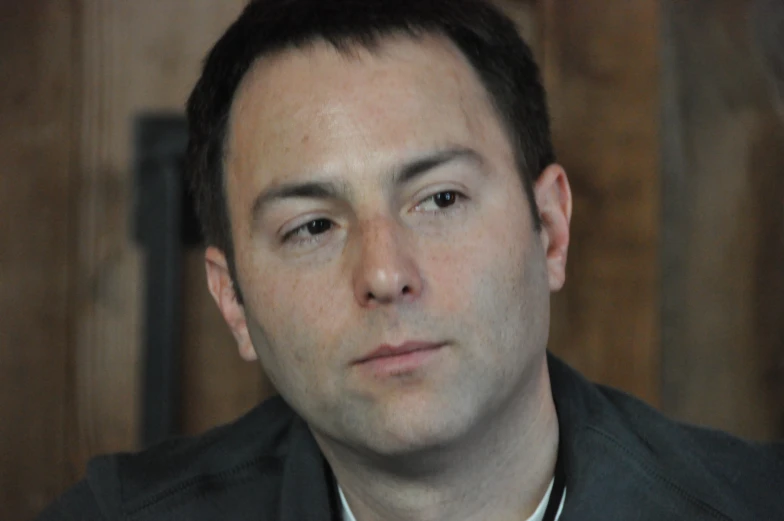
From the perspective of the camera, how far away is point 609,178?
67.4 inches

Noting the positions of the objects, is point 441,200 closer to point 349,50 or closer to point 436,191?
point 436,191

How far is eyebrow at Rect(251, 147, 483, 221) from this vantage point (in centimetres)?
129

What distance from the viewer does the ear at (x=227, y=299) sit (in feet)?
4.97

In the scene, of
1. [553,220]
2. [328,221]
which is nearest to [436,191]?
[328,221]

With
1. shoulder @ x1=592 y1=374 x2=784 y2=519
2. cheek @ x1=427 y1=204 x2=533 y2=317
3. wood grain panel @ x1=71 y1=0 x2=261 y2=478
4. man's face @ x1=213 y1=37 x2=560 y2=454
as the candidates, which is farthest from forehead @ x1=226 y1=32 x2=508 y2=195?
shoulder @ x1=592 y1=374 x2=784 y2=519

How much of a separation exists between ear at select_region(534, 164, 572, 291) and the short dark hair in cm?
2

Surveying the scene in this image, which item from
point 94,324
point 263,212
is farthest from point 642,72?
point 94,324

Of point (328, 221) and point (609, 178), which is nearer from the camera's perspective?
point (328, 221)

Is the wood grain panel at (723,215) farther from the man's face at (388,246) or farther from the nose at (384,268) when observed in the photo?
the nose at (384,268)

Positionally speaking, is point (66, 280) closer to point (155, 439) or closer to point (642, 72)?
point (155, 439)

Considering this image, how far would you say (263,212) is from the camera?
4.51 feet

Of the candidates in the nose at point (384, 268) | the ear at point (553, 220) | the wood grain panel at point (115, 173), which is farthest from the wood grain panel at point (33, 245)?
the ear at point (553, 220)

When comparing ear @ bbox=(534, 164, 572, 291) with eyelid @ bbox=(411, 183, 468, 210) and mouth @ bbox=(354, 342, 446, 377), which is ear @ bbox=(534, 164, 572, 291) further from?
mouth @ bbox=(354, 342, 446, 377)

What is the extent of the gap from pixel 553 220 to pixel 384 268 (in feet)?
1.15
